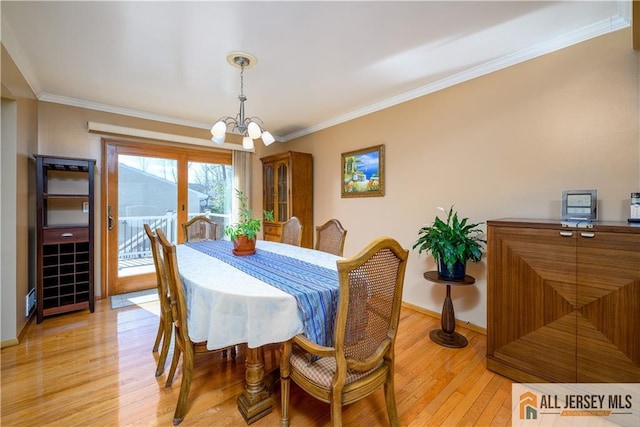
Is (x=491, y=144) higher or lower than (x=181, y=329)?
higher

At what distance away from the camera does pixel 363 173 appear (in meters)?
3.60

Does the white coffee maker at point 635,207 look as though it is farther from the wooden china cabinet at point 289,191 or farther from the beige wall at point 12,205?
the beige wall at point 12,205

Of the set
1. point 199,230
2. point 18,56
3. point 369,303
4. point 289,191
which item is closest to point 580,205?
point 369,303

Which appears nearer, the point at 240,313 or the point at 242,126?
the point at 240,313

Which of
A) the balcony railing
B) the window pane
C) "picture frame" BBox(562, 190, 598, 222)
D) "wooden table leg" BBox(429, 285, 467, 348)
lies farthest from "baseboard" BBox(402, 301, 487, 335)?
the balcony railing

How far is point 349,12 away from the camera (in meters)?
1.77

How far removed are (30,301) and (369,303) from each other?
3641 mm

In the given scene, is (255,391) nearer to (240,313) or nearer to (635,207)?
(240,313)

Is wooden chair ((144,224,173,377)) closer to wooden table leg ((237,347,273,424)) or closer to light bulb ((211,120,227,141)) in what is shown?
wooden table leg ((237,347,273,424))

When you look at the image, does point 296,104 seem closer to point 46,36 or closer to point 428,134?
point 428,134

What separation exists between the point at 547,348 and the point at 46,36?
4231 mm

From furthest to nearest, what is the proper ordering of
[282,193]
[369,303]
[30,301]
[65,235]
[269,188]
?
[269,188] → [282,193] → [65,235] → [30,301] → [369,303]

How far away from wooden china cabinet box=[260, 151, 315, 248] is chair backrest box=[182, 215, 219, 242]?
121 cm

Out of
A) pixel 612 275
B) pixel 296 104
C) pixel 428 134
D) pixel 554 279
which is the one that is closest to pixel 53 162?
pixel 296 104
